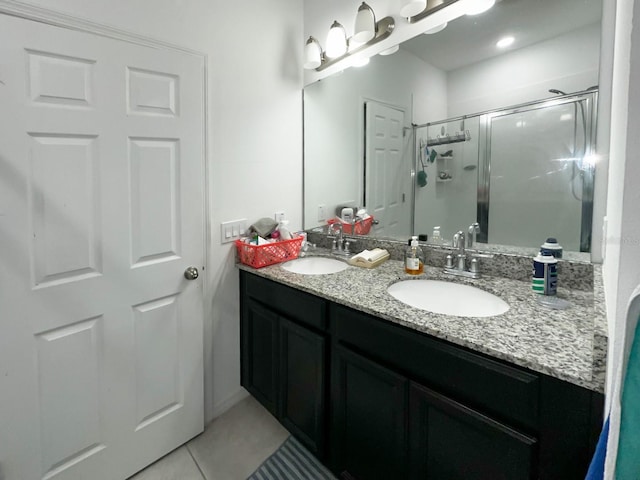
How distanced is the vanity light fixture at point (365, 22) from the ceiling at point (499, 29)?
21cm

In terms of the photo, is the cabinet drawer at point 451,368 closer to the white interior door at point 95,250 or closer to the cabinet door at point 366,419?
the cabinet door at point 366,419

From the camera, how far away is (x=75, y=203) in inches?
48.5

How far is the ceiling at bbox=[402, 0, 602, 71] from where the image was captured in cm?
118

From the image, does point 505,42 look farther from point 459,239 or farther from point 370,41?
point 459,239

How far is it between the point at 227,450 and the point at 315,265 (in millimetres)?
1043

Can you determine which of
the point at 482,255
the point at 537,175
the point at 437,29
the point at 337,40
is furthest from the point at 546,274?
the point at 337,40

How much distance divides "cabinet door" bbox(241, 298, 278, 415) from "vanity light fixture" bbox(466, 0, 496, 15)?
63.8 inches

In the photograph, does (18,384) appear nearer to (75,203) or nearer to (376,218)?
(75,203)

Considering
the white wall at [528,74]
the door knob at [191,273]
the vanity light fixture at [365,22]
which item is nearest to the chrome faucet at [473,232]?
the white wall at [528,74]

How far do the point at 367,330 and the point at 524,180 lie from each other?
0.90m

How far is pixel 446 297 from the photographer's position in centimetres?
134

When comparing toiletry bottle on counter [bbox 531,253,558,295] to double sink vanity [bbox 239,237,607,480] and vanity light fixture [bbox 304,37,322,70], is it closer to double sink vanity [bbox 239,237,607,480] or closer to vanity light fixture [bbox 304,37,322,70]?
double sink vanity [bbox 239,237,607,480]

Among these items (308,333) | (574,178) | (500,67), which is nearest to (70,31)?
(308,333)

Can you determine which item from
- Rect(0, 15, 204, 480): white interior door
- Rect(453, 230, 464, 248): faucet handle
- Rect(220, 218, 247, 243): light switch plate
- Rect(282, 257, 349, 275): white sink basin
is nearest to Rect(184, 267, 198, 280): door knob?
Rect(0, 15, 204, 480): white interior door
